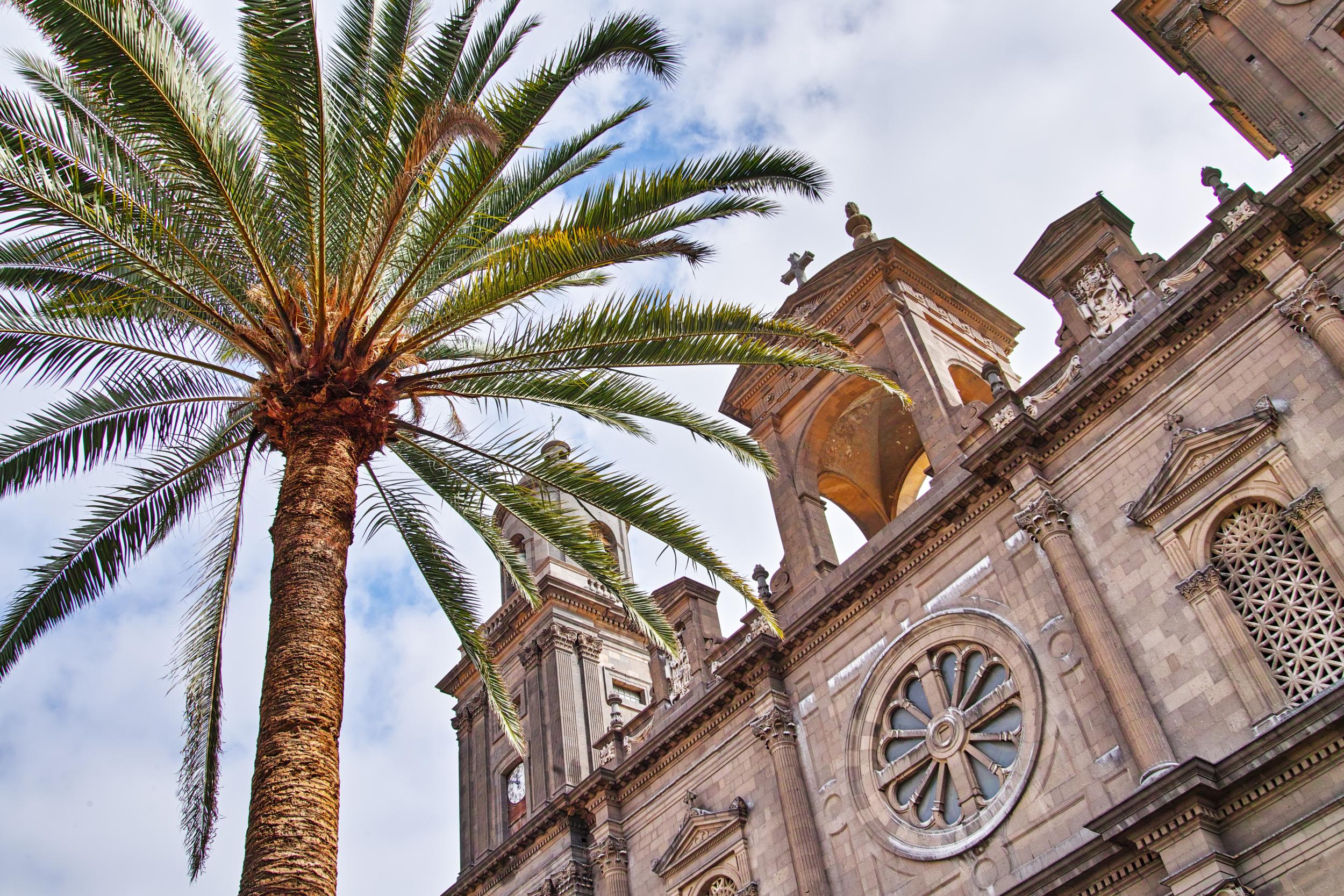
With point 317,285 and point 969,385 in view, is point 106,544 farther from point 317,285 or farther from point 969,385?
point 969,385

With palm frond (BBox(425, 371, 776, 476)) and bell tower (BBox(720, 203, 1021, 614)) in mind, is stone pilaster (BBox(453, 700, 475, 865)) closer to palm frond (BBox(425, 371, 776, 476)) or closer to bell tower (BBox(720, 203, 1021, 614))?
bell tower (BBox(720, 203, 1021, 614))

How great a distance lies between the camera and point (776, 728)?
66.4ft

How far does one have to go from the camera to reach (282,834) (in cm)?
866

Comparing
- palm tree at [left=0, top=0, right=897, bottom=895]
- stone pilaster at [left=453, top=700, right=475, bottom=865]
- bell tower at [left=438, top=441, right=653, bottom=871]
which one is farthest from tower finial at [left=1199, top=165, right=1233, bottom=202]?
stone pilaster at [left=453, top=700, right=475, bottom=865]

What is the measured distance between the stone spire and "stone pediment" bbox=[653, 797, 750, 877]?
39.5 feet

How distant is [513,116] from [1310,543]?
1033cm

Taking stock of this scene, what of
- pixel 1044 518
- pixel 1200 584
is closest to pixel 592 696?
pixel 1044 518

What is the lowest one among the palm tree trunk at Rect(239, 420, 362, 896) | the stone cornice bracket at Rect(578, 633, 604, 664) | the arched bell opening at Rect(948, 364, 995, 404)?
the palm tree trunk at Rect(239, 420, 362, 896)

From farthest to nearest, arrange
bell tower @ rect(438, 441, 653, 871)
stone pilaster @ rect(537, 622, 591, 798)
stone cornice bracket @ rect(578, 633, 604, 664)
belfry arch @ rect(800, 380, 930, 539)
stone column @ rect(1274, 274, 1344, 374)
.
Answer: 1. stone cornice bracket @ rect(578, 633, 604, 664)
2. bell tower @ rect(438, 441, 653, 871)
3. stone pilaster @ rect(537, 622, 591, 798)
4. belfry arch @ rect(800, 380, 930, 539)
5. stone column @ rect(1274, 274, 1344, 374)

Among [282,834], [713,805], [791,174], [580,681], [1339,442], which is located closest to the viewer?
[282,834]

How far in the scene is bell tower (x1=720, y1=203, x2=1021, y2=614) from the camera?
72.6ft

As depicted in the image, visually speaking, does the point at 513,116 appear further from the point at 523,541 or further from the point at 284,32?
the point at 523,541

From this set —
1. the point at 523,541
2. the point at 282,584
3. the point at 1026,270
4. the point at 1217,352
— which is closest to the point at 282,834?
the point at 282,584

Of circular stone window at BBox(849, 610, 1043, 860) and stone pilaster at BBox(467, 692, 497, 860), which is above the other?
stone pilaster at BBox(467, 692, 497, 860)
